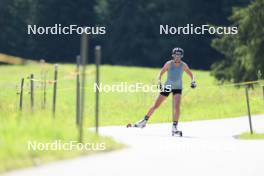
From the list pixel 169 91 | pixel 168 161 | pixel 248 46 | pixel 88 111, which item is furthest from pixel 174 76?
pixel 248 46

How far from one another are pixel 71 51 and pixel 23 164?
251ft

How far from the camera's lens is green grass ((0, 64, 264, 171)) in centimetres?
1103

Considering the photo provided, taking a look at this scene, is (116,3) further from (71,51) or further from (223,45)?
(223,45)

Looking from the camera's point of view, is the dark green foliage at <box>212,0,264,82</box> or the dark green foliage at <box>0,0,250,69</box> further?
the dark green foliage at <box>0,0,250,69</box>

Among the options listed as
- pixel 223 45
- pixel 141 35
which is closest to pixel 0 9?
pixel 141 35

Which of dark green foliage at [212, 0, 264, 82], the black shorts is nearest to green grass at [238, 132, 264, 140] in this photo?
the black shorts

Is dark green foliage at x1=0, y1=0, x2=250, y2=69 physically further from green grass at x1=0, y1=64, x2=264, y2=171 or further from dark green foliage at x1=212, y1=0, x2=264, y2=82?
dark green foliage at x1=212, y1=0, x2=264, y2=82

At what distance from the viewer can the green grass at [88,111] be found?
434 inches

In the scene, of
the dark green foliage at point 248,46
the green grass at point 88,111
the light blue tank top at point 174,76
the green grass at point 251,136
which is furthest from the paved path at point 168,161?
the dark green foliage at point 248,46

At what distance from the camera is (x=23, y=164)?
33.0 ft

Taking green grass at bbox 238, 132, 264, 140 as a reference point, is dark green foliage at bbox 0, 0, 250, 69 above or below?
above

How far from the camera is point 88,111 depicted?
28.8 m

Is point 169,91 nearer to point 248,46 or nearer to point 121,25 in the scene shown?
point 248,46

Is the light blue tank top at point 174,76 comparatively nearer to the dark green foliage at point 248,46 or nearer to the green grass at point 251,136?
the green grass at point 251,136
